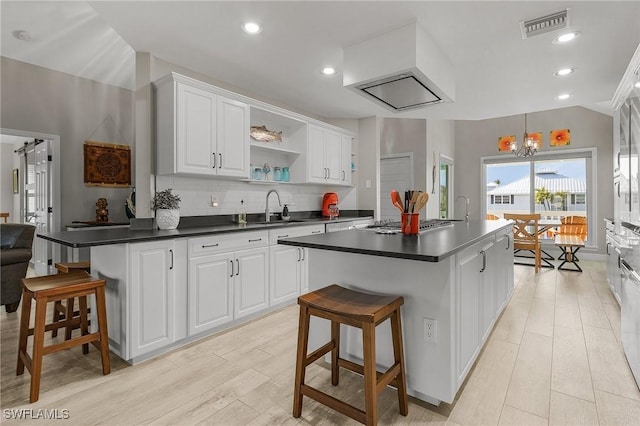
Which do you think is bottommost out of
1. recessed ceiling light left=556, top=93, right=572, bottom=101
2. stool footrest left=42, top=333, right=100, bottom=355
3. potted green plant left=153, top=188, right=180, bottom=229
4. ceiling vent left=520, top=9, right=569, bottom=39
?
stool footrest left=42, top=333, right=100, bottom=355

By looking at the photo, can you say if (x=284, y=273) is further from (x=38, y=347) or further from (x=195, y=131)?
(x=38, y=347)

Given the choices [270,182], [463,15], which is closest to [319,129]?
[270,182]

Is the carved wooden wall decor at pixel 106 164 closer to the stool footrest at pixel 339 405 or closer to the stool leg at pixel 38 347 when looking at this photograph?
the stool leg at pixel 38 347

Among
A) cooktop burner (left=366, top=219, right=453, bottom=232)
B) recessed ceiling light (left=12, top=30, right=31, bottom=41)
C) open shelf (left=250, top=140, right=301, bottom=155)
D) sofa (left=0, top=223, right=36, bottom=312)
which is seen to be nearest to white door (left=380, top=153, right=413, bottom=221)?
open shelf (left=250, top=140, right=301, bottom=155)

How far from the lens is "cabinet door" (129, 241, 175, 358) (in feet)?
7.34

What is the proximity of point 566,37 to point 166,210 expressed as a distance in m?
3.55

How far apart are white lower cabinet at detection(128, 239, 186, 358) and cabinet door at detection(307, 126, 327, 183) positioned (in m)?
2.19

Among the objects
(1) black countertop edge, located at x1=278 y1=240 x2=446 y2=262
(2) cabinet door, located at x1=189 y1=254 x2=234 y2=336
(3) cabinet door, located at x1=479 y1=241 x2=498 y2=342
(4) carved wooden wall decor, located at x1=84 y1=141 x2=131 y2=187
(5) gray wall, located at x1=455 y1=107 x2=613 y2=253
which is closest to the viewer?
(1) black countertop edge, located at x1=278 y1=240 x2=446 y2=262

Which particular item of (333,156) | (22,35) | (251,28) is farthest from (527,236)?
(22,35)

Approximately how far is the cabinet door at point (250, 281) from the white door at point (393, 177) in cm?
397

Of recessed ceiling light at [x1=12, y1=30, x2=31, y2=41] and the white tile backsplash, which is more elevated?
recessed ceiling light at [x1=12, y1=30, x2=31, y2=41]

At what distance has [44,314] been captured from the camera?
75.5 inches

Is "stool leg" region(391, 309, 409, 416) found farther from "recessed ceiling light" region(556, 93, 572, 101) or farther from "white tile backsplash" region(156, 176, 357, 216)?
"recessed ceiling light" region(556, 93, 572, 101)

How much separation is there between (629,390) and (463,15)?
2.62 meters
